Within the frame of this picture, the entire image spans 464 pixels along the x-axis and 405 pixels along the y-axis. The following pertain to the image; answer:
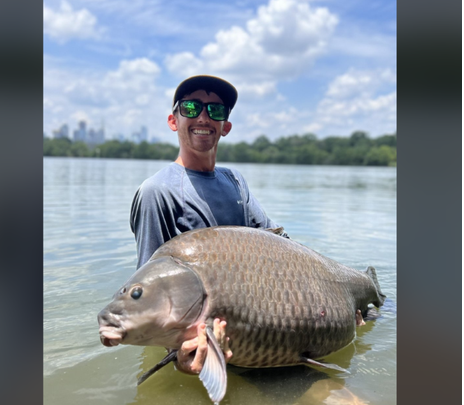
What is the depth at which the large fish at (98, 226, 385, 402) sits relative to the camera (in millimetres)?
2598

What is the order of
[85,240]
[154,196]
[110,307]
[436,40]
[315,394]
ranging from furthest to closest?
[85,240], [154,196], [315,394], [110,307], [436,40]

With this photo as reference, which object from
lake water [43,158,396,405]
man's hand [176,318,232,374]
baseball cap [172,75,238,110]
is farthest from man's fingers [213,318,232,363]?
baseball cap [172,75,238,110]

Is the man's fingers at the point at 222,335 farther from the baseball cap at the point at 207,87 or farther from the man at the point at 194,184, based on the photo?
the baseball cap at the point at 207,87

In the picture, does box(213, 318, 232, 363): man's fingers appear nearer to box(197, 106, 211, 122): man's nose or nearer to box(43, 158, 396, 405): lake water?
box(43, 158, 396, 405): lake water

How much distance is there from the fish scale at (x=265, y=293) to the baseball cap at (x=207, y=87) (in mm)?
1290

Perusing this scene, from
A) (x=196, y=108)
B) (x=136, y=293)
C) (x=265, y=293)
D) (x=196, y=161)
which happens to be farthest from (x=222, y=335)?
(x=196, y=108)

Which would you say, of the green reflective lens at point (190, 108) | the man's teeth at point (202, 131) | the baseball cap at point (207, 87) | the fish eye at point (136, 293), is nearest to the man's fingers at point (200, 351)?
the fish eye at point (136, 293)

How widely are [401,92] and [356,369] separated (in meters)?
3.10

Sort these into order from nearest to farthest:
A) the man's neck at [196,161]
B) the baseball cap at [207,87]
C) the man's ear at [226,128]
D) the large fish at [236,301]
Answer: the large fish at [236,301]
the baseball cap at [207,87]
the man's neck at [196,161]
the man's ear at [226,128]

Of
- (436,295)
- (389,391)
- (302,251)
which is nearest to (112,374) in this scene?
(302,251)

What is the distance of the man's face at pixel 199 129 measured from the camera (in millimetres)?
3793

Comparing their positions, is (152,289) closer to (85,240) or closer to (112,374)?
(112,374)

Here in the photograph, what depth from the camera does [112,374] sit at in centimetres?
352

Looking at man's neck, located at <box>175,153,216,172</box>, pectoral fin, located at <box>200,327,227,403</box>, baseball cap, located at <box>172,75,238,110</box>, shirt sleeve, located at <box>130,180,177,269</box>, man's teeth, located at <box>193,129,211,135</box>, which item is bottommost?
pectoral fin, located at <box>200,327,227,403</box>
